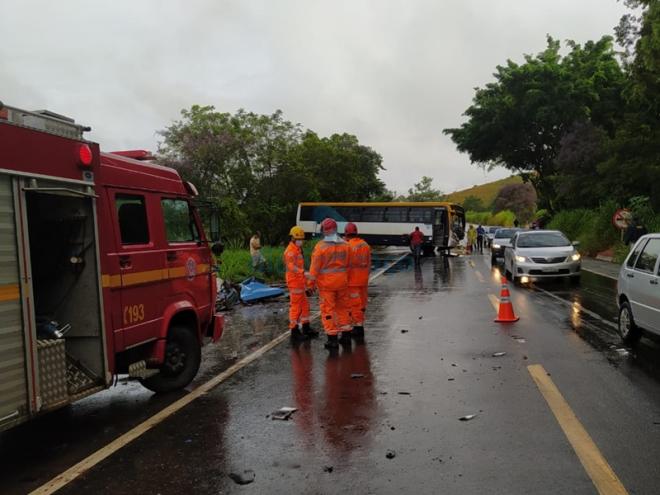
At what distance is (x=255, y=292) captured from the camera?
47.5ft

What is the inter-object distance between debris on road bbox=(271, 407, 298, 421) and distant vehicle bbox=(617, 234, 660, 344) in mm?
4503

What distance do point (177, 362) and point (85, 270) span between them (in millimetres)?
1793

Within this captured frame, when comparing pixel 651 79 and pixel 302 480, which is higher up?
pixel 651 79

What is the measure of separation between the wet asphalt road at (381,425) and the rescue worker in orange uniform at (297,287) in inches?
20.1

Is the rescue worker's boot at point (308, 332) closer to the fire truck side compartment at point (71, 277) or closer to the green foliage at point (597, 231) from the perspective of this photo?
the fire truck side compartment at point (71, 277)

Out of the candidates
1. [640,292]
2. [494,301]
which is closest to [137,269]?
[640,292]

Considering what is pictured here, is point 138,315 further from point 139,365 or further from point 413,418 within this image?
point 413,418

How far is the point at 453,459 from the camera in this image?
4.32 meters

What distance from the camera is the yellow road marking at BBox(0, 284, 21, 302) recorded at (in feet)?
13.5

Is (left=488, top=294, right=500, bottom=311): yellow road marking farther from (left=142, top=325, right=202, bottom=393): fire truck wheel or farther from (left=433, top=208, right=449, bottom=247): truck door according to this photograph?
(left=433, top=208, right=449, bottom=247): truck door

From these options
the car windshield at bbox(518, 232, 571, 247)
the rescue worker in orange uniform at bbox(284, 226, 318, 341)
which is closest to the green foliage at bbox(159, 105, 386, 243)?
the car windshield at bbox(518, 232, 571, 247)

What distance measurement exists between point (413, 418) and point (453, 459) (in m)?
0.98

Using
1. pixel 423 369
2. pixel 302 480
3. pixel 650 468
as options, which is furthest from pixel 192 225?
pixel 650 468

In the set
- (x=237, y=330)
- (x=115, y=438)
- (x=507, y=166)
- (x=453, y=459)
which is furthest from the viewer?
(x=507, y=166)
